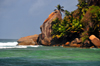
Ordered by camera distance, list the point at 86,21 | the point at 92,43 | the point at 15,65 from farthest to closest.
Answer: the point at 86,21, the point at 92,43, the point at 15,65

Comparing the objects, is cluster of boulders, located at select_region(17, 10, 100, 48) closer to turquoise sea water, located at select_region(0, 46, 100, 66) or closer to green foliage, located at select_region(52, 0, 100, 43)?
green foliage, located at select_region(52, 0, 100, 43)

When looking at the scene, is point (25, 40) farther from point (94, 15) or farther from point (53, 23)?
point (94, 15)

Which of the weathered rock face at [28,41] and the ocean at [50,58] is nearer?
the ocean at [50,58]

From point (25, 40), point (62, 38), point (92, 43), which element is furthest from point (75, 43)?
point (25, 40)

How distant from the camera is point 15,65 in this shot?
15047mm

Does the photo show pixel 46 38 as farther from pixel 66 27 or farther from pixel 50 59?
pixel 50 59

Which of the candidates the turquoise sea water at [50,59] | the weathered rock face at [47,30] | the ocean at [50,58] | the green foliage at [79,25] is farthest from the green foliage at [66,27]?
the turquoise sea water at [50,59]

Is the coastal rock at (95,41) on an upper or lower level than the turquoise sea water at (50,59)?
upper

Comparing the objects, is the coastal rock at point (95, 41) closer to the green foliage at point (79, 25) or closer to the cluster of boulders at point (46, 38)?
the green foliage at point (79, 25)

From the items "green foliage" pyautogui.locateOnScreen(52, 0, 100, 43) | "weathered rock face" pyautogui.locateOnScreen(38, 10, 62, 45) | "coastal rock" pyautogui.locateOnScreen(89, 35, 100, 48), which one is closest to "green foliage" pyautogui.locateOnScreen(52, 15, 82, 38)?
"green foliage" pyautogui.locateOnScreen(52, 0, 100, 43)

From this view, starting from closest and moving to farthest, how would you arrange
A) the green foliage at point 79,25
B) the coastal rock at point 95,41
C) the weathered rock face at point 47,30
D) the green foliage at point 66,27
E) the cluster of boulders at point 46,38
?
the coastal rock at point 95,41
the green foliage at point 79,25
the green foliage at point 66,27
the cluster of boulders at point 46,38
the weathered rock face at point 47,30

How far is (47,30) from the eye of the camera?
54.1 metres

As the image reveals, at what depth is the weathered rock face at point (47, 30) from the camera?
171 ft

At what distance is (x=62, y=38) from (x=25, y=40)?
10.6 meters
